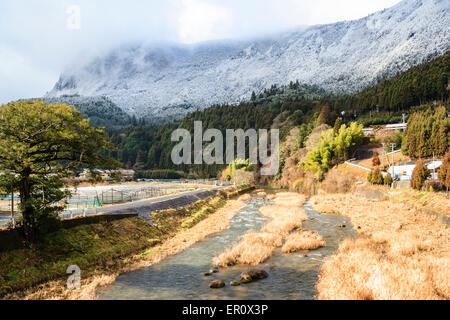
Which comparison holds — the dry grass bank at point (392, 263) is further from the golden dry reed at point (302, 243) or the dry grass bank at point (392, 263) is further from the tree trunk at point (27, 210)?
the tree trunk at point (27, 210)

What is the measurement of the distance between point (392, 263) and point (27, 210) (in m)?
22.3

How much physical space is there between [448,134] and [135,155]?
572 ft

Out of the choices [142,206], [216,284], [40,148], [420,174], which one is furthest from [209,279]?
[420,174]

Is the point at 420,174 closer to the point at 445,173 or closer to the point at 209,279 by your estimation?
the point at 445,173

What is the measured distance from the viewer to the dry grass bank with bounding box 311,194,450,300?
518 inches

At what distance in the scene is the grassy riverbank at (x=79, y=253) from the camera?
16.0m

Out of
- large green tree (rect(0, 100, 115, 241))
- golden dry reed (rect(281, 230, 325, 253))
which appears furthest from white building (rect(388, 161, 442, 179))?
large green tree (rect(0, 100, 115, 241))

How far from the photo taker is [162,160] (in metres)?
186

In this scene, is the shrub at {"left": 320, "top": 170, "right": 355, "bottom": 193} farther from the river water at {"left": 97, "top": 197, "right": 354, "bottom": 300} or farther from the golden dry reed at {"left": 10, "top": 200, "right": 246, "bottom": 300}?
the river water at {"left": 97, "top": 197, "right": 354, "bottom": 300}

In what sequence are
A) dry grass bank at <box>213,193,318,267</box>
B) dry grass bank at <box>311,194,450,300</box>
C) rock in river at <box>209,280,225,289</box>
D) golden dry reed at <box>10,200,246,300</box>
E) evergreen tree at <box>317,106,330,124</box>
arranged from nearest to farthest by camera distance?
dry grass bank at <box>311,194,450,300</box>
golden dry reed at <box>10,200,246,300</box>
rock in river at <box>209,280,225,289</box>
dry grass bank at <box>213,193,318,267</box>
evergreen tree at <box>317,106,330,124</box>

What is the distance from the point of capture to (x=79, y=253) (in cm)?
2022

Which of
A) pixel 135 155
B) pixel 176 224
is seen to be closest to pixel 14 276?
pixel 176 224

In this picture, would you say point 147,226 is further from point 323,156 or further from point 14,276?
point 323,156
